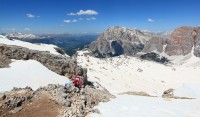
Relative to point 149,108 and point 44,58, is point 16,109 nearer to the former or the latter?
point 149,108

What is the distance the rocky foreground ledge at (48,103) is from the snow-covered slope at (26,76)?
5652mm

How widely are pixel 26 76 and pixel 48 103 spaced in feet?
39.2

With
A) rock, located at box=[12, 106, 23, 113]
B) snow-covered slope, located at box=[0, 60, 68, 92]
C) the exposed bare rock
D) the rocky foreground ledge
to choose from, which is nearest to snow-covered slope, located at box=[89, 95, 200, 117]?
the rocky foreground ledge

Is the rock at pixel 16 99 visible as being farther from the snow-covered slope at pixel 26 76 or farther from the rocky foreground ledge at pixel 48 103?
the snow-covered slope at pixel 26 76

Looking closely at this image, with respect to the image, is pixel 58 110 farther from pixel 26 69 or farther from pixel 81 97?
pixel 26 69

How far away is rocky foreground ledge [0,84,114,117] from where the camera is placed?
21.0 meters

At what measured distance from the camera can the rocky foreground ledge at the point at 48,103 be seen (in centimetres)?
2100

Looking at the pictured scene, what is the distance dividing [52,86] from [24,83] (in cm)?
701

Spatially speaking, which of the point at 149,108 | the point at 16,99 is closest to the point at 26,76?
the point at 16,99

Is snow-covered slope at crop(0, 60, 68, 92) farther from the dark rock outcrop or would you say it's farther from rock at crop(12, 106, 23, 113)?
rock at crop(12, 106, 23, 113)

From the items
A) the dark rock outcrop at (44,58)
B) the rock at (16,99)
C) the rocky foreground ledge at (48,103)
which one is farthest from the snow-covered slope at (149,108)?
the dark rock outcrop at (44,58)

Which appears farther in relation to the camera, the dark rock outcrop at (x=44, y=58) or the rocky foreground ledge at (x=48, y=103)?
the dark rock outcrop at (x=44, y=58)

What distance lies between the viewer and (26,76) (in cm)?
3334

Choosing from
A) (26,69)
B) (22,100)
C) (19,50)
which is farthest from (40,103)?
(19,50)
